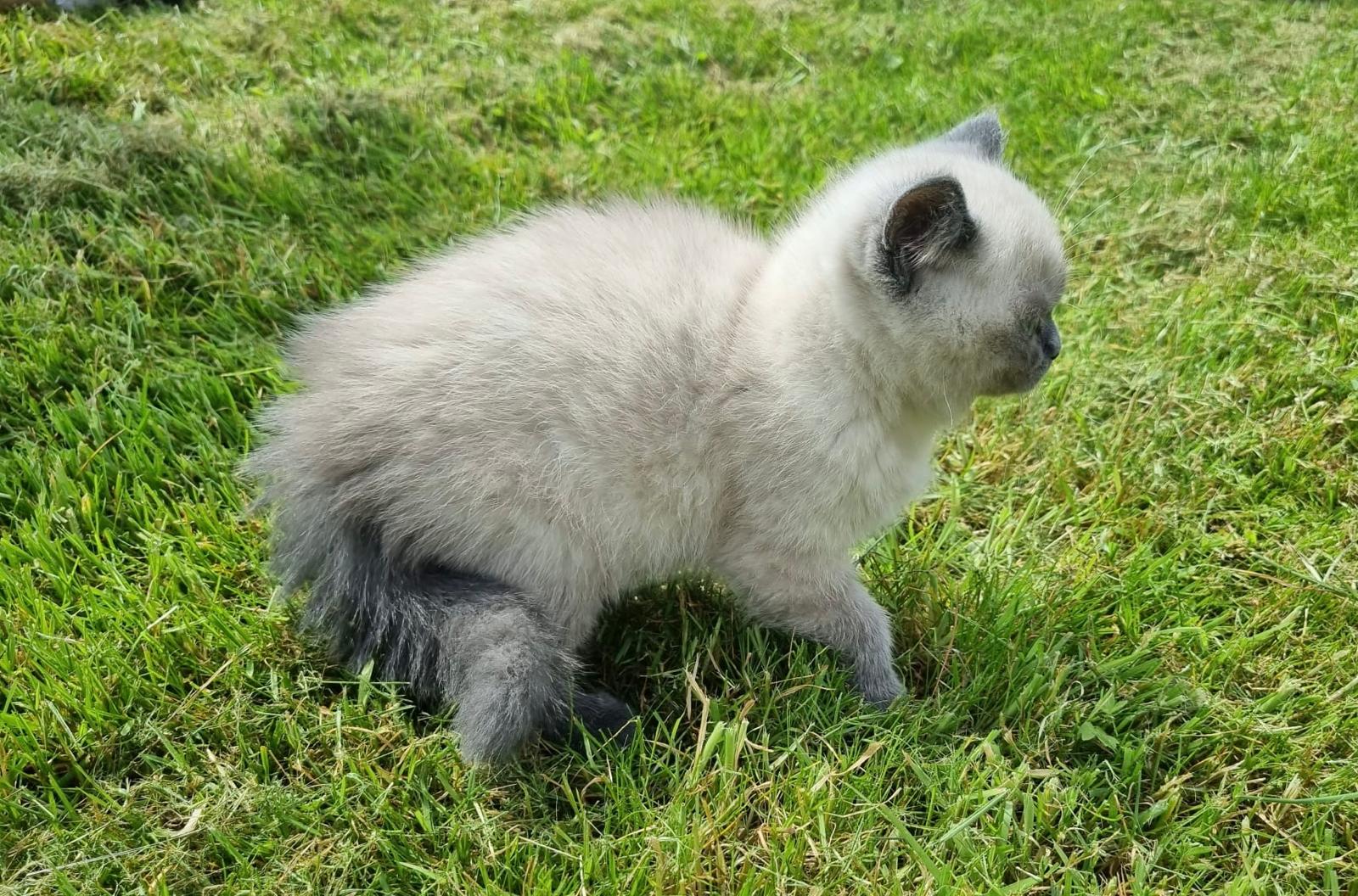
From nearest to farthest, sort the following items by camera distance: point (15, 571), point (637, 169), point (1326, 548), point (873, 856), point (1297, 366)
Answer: point (873, 856), point (15, 571), point (1326, 548), point (1297, 366), point (637, 169)

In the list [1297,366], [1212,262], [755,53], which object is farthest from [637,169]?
[1297,366]

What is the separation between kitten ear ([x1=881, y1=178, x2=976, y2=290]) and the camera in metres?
2.07

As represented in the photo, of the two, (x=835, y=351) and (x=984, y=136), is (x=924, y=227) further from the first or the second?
(x=984, y=136)

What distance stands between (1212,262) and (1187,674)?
192cm

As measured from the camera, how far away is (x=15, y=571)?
232 centimetres

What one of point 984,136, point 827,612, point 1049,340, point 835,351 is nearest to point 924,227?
point 835,351

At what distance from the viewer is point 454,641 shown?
2016mm

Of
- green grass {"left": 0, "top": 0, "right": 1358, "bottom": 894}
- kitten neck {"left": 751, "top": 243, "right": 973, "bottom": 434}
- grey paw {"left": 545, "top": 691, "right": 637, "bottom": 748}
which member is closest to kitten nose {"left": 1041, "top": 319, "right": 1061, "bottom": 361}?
kitten neck {"left": 751, "top": 243, "right": 973, "bottom": 434}

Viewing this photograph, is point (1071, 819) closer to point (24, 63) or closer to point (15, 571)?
point (15, 571)

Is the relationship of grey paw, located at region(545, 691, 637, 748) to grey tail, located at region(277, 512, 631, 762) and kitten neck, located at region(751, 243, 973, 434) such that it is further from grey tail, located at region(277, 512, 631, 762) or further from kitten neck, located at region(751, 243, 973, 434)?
kitten neck, located at region(751, 243, 973, 434)

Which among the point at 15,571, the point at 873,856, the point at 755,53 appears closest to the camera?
the point at 873,856

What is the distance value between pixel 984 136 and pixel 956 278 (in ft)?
2.31

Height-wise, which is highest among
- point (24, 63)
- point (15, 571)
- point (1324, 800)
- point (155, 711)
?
point (24, 63)

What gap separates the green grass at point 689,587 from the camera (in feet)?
6.32
